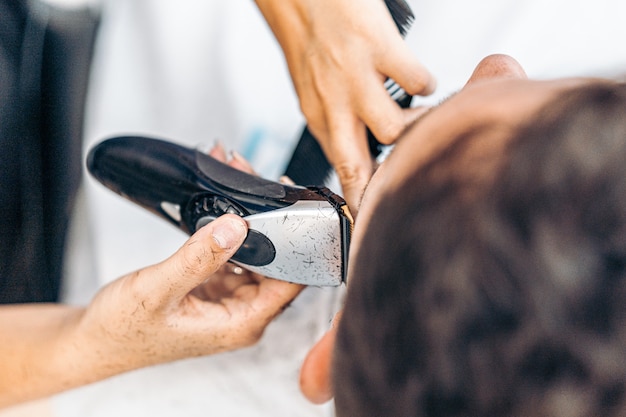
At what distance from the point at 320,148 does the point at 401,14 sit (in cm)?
18

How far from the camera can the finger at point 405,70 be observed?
2.02 ft

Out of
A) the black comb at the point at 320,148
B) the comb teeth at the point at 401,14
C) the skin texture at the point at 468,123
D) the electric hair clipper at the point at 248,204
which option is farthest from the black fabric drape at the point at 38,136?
the skin texture at the point at 468,123

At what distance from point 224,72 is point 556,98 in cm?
58

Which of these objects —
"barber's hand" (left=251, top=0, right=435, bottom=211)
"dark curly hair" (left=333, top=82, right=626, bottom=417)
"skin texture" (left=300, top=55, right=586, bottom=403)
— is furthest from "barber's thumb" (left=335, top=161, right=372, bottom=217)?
"dark curly hair" (left=333, top=82, right=626, bottom=417)

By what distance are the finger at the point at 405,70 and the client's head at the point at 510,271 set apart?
320mm

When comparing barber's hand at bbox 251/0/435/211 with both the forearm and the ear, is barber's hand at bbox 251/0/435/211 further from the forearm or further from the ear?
the forearm

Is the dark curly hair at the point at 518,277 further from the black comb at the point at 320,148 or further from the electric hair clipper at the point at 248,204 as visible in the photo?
the black comb at the point at 320,148

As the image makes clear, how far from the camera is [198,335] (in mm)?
588

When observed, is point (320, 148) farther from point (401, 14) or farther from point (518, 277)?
point (518, 277)

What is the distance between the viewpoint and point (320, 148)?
741mm

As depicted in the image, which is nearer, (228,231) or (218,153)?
(228,231)

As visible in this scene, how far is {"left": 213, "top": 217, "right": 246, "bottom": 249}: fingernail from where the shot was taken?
0.49 meters

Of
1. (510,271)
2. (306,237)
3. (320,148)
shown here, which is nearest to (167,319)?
(306,237)

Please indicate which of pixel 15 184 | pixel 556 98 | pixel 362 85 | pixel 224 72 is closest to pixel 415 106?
pixel 362 85
